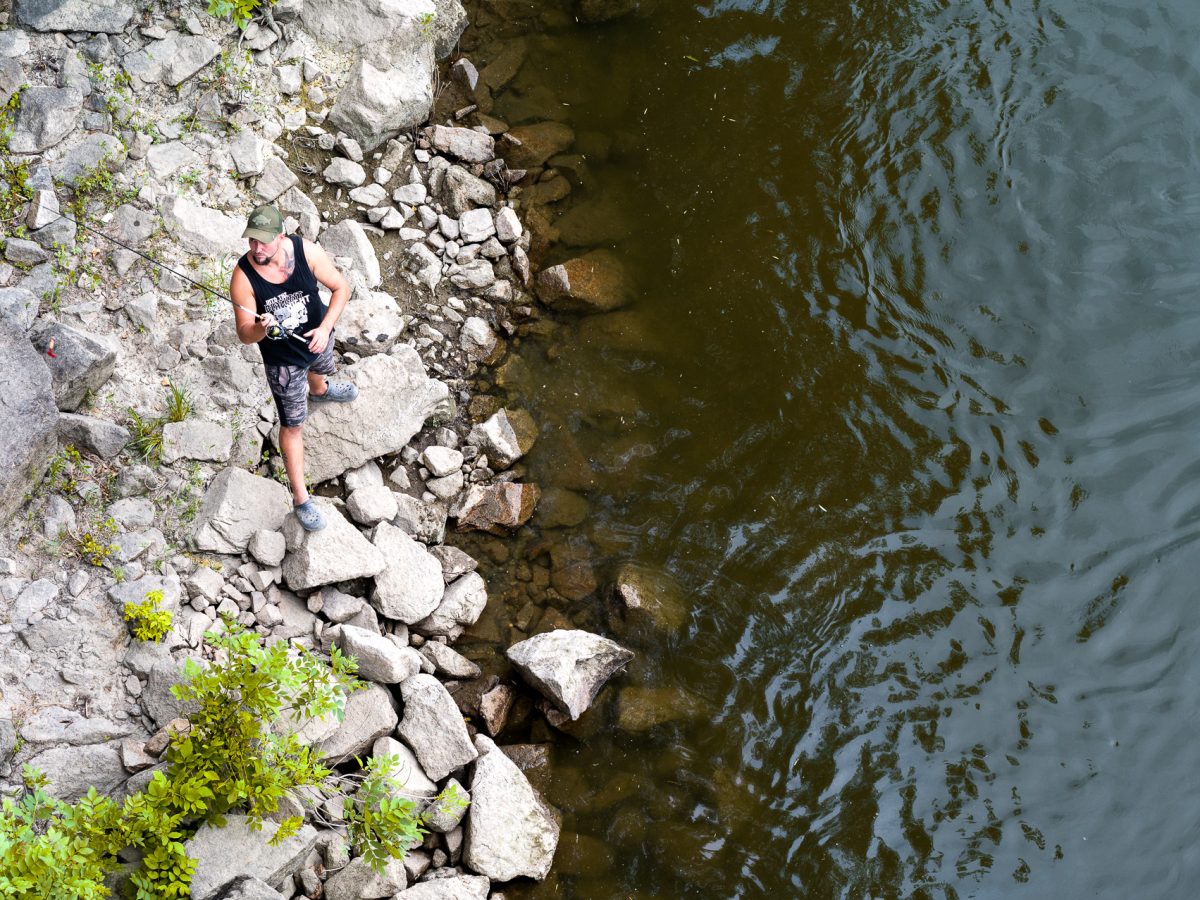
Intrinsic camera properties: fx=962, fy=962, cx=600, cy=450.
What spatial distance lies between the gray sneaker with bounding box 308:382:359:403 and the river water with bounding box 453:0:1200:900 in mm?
1299

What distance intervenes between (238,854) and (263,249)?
3.00 meters

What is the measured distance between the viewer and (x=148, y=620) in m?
5.23

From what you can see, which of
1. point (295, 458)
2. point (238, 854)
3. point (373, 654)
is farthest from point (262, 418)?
point (238, 854)

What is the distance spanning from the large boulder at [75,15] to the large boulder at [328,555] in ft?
12.5

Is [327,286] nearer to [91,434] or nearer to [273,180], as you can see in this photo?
[91,434]

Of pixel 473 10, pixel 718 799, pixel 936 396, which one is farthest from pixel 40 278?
pixel 936 396

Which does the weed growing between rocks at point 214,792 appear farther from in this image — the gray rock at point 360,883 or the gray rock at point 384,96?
the gray rock at point 384,96

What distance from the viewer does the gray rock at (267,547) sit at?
18.5 ft

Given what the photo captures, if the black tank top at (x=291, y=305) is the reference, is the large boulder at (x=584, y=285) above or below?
below

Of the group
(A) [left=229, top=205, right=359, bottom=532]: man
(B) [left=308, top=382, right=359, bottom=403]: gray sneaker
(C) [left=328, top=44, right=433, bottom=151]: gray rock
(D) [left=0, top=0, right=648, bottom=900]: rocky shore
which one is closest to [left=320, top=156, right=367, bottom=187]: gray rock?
(D) [left=0, top=0, right=648, bottom=900]: rocky shore

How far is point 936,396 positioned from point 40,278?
5841 mm

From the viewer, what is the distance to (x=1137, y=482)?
20.7ft

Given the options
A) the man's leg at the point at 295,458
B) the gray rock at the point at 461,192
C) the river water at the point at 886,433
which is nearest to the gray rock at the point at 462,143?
the gray rock at the point at 461,192

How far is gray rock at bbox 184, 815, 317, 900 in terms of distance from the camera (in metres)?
4.64
